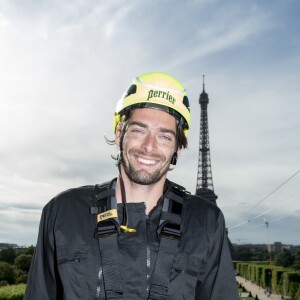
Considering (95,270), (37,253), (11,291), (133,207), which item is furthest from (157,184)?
(11,291)

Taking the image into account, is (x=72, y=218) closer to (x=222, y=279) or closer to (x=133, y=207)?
(x=133, y=207)

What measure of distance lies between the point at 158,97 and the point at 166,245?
133cm

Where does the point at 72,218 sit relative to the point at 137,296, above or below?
above

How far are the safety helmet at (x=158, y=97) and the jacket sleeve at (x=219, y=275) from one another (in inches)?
43.3

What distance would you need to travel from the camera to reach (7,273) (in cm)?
7356

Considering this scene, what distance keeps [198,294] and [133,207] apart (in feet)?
2.92

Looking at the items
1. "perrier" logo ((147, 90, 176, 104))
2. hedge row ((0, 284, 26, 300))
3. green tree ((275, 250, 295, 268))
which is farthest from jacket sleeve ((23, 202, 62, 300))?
green tree ((275, 250, 295, 268))

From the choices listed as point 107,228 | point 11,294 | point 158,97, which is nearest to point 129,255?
point 107,228

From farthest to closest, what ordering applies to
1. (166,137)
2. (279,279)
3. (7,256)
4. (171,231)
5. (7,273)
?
(7,256)
(279,279)
(7,273)
(166,137)
(171,231)

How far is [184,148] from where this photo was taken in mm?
4223

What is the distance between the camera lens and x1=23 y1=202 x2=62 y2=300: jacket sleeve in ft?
11.5

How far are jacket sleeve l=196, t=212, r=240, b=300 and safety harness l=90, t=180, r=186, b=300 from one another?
0.36 m

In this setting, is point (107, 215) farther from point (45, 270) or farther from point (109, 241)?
point (45, 270)

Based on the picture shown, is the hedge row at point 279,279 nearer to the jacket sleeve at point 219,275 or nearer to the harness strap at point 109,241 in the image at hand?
the jacket sleeve at point 219,275
